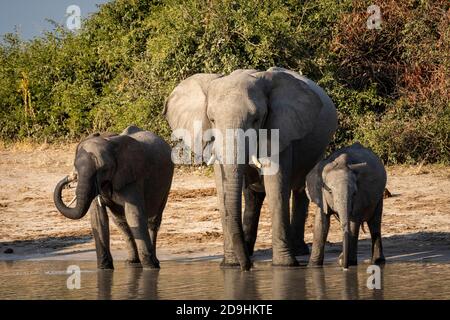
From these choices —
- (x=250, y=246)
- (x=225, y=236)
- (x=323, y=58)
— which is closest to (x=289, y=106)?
(x=225, y=236)

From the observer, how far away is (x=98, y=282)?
11000 mm

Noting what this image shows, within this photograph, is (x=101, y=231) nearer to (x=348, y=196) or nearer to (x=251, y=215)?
(x=251, y=215)

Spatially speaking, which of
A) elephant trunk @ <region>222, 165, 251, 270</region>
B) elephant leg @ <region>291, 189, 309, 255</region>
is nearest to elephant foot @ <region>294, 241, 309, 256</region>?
elephant leg @ <region>291, 189, 309, 255</region>

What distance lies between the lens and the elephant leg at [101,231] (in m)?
11.6

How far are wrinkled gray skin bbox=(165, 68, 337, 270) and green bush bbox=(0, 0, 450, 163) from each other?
6137 millimetres

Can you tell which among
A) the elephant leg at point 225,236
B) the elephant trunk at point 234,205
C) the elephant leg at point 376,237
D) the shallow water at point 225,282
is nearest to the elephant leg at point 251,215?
the shallow water at point 225,282

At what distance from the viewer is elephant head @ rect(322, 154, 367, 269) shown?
11070 mm

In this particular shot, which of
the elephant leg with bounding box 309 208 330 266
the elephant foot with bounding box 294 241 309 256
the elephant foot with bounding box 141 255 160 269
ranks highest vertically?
the elephant leg with bounding box 309 208 330 266

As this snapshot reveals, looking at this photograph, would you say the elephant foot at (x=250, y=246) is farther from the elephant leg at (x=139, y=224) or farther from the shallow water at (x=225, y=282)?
the elephant leg at (x=139, y=224)

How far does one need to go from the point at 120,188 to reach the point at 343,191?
2.20 m

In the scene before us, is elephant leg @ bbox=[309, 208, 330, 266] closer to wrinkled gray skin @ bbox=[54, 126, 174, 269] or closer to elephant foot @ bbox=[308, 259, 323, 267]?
elephant foot @ bbox=[308, 259, 323, 267]

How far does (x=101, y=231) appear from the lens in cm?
1159

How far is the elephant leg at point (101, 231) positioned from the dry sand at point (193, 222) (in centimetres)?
117
